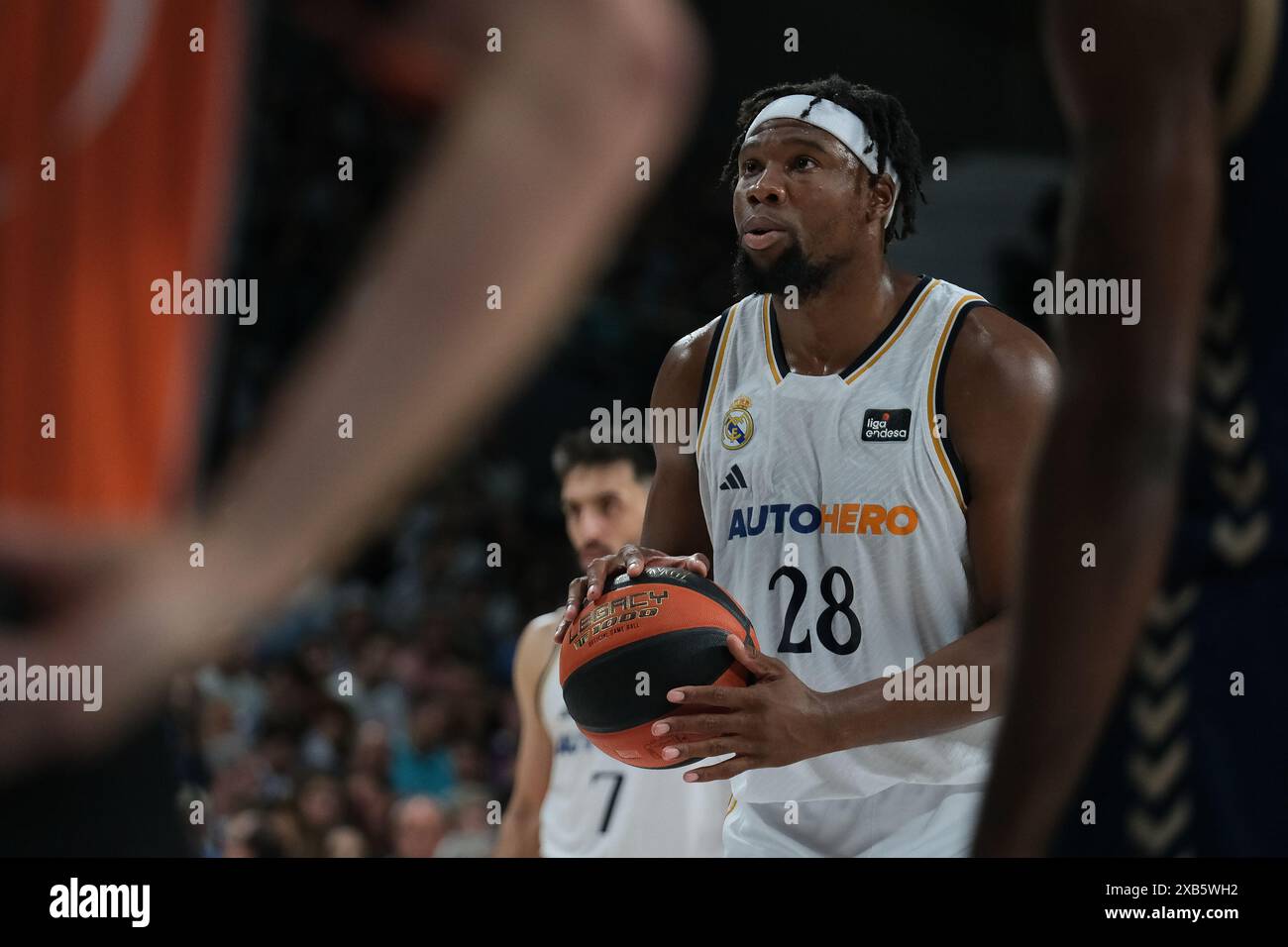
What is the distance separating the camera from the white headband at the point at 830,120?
2.93 metres

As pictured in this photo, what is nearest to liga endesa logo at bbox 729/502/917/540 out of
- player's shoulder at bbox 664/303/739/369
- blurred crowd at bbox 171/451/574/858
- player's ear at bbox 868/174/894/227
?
player's shoulder at bbox 664/303/739/369

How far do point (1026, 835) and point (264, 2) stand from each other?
15.5 feet

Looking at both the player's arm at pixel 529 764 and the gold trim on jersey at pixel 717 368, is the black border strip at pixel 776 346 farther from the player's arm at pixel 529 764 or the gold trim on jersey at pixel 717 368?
the player's arm at pixel 529 764

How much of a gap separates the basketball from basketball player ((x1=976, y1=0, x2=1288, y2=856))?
1.06 meters

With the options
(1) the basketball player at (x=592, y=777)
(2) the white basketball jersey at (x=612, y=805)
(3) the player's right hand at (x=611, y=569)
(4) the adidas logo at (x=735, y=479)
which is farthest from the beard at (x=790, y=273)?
(2) the white basketball jersey at (x=612, y=805)

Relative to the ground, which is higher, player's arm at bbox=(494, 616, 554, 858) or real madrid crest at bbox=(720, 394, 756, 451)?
real madrid crest at bbox=(720, 394, 756, 451)

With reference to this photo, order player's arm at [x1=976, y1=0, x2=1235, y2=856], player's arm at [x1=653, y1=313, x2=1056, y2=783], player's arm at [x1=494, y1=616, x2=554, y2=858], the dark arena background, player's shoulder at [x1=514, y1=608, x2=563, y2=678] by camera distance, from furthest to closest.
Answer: player's shoulder at [x1=514, y1=608, x2=563, y2=678]
player's arm at [x1=494, y1=616, x2=554, y2=858]
player's arm at [x1=653, y1=313, x2=1056, y2=783]
the dark arena background
player's arm at [x1=976, y1=0, x2=1235, y2=856]

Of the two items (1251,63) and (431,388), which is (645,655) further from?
(431,388)

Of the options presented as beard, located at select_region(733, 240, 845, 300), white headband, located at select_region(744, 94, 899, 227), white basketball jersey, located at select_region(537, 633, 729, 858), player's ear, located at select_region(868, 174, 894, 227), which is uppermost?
white headband, located at select_region(744, 94, 899, 227)

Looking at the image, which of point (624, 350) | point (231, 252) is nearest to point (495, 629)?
point (624, 350)

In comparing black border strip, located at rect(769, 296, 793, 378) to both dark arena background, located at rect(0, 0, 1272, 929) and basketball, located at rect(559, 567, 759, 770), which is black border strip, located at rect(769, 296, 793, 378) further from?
basketball, located at rect(559, 567, 759, 770)

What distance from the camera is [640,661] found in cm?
244

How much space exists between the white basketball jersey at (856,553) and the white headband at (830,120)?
0.35m

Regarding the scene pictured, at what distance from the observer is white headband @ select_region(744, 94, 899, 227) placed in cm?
293
